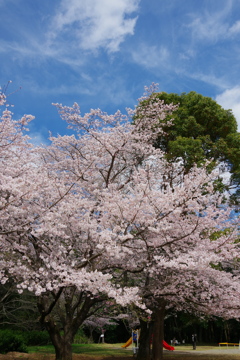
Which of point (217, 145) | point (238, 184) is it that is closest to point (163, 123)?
point (217, 145)

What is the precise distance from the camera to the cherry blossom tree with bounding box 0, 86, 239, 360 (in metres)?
8.50

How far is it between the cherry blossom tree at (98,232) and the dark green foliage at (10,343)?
5493 millimetres

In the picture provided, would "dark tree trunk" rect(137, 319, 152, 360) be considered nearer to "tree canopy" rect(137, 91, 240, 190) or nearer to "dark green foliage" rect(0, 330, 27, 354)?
"dark green foliage" rect(0, 330, 27, 354)

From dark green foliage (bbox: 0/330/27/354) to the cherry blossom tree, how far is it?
216 inches

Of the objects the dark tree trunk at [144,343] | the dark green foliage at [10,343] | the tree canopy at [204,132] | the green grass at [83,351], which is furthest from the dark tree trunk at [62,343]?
the tree canopy at [204,132]

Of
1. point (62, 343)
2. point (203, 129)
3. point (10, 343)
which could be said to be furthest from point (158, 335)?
point (203, 129)

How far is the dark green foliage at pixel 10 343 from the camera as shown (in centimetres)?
1523

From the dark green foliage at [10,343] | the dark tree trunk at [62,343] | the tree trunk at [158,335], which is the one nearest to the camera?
the dark tree trunk at [62,343]

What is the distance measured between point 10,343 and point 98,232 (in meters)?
9.49

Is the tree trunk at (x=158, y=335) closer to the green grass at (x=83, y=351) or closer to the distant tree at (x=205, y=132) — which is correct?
the green grass at (x=83, y=351)

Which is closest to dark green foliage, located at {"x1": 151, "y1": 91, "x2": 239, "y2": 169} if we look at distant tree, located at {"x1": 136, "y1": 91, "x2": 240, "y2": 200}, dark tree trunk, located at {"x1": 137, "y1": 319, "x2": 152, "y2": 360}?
distant tree, located at {"x1": 136, "y1": 91, "x2": 240, "y2": 200}

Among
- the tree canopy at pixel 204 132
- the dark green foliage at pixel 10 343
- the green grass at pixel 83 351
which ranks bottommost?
the green grass at pixel 83 351

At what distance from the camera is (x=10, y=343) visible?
51.0ft

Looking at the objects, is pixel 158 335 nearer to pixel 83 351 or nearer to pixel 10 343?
pixel 83 351
